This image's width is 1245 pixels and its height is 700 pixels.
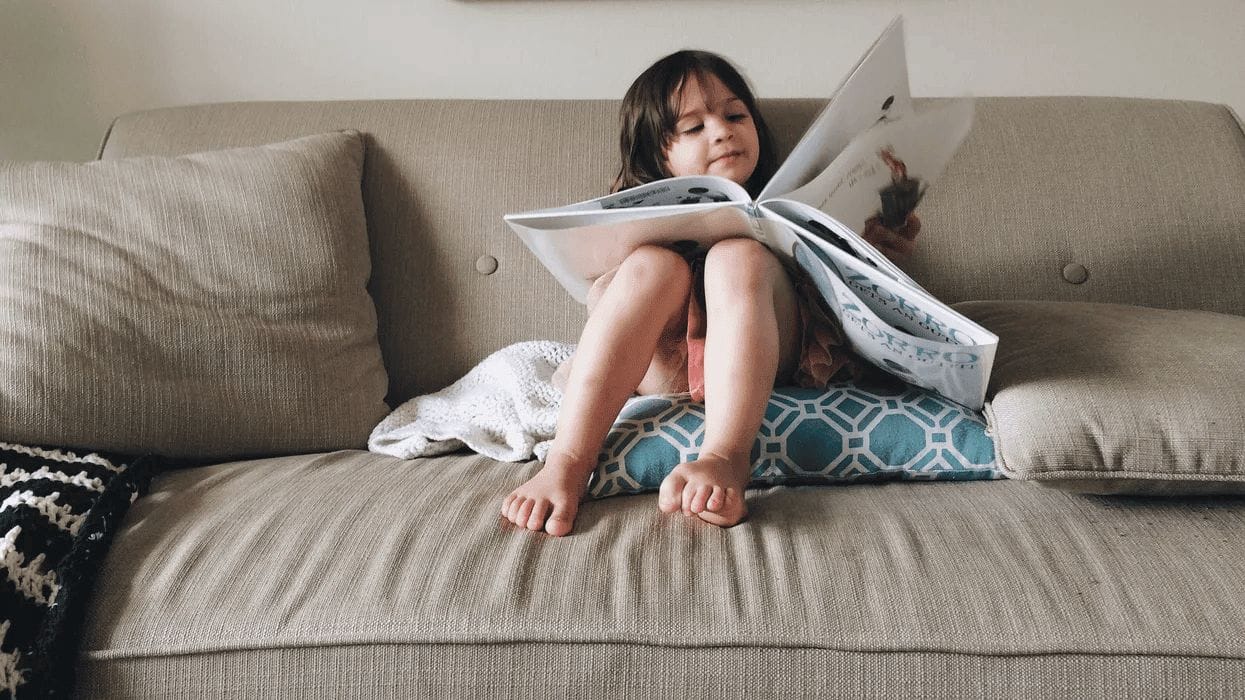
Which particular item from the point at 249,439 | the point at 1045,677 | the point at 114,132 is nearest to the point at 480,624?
the point at 1045,677

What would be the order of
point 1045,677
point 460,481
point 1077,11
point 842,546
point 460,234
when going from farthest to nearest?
point 1077,11 → point 460,234 → point 460,481 → point 842,546 → point 1045,677

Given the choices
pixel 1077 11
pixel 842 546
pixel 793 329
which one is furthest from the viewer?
pixel 1077 11

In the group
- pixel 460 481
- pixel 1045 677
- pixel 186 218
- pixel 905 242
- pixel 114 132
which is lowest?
pixel 1045 677

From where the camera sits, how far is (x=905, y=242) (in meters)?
1.17

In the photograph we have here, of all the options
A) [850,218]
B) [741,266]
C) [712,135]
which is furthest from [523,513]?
[712,135]

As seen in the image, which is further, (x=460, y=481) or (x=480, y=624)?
(x=460, y=481)

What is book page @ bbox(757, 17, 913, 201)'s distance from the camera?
0.95m

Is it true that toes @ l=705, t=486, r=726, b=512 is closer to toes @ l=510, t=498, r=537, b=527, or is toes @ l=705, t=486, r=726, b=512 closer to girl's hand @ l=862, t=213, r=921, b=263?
toes @ l=510, t=498, r=537, b=527

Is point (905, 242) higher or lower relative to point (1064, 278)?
higher

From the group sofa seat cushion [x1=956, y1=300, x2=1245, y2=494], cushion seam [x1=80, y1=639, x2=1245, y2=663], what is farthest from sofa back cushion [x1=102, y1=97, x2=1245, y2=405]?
cushion seam [x1=80, y1=639, x2=1245, y2=663]

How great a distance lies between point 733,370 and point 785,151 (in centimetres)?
54

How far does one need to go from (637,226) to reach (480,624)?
1.53 ft

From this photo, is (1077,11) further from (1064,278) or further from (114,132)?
(114,132)

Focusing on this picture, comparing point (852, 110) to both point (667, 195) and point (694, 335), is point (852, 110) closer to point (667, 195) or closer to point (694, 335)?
point (667, 195)
